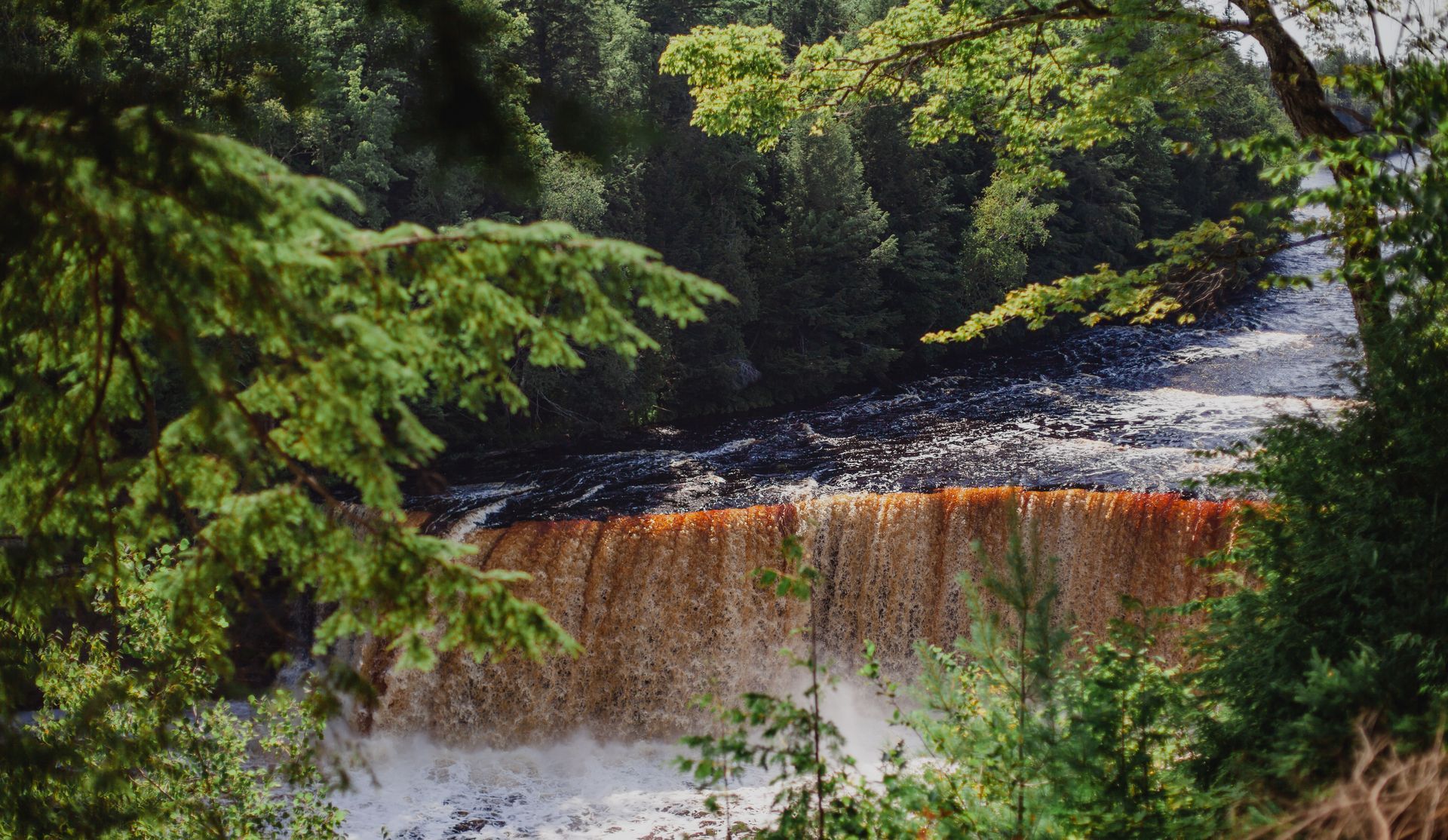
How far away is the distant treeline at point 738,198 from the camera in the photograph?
17.6 meters

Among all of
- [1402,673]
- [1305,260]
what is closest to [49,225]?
[1402,673]

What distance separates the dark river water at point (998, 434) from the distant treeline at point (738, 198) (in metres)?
1.69

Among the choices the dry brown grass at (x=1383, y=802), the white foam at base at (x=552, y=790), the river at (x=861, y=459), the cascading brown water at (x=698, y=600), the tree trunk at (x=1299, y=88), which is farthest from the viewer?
the cascading brown water at (x=698, y=600)

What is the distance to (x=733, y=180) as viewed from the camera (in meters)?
22.8

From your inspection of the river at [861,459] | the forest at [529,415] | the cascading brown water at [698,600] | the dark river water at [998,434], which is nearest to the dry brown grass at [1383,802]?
the forest at [529,415]

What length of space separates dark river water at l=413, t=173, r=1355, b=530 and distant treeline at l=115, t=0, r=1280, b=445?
169 cm

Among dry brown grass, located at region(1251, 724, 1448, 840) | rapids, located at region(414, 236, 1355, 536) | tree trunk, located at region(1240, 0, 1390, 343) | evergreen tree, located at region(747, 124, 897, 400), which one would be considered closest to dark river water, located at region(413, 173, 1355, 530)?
rapids, located at region(414, 236, 1355, 536)

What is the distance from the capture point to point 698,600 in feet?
40.0

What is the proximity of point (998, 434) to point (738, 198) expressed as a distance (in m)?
9.49

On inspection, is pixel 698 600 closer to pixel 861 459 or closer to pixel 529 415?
pixel 861 459

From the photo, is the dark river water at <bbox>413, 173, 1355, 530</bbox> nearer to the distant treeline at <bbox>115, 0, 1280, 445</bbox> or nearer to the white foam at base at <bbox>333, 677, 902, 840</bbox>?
the distant treeline at <bbox>115, 0, 1280, 445</bbox>

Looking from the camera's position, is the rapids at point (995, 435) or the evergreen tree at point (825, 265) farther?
the evergreen tree at point (825, 265)

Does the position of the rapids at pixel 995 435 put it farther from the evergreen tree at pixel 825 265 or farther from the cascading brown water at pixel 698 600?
the evergreen tree at pixel 825 265

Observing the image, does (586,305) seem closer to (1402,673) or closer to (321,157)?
(1402,673)
